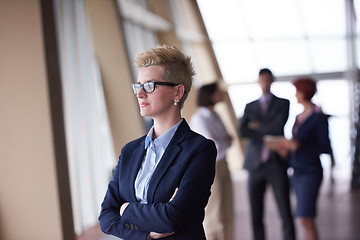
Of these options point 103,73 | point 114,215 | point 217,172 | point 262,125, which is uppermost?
point 103,73

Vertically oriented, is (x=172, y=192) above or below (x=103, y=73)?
below

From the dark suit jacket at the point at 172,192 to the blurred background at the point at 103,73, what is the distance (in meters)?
2.28

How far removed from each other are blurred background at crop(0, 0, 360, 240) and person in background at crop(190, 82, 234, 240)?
29.5 inches

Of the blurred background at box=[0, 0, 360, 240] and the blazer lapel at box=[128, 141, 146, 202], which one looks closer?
the blazer lapel at box=[128, 141, 146, 202]

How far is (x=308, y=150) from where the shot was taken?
4324 mm

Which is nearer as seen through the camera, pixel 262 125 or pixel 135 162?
pixel 135 162

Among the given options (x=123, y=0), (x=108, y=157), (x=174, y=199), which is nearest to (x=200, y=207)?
(x=174, y=199)

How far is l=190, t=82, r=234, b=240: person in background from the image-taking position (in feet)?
15.1

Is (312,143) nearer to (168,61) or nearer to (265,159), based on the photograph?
(265,159)

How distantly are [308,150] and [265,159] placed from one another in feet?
1.32

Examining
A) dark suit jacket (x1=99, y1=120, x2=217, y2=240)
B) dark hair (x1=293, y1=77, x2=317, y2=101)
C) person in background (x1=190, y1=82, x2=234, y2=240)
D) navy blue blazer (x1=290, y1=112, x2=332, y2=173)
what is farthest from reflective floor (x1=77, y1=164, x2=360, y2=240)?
dark hair (x1=293, y1=77, x2=317, y2=101)

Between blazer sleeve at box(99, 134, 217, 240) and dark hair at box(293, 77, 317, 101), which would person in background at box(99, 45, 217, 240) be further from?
dark hair at box(293, 77, 317, 101)

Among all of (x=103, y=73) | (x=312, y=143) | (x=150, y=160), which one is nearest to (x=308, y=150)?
(x=312, y=143)

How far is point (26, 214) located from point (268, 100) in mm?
2285
